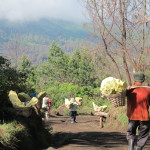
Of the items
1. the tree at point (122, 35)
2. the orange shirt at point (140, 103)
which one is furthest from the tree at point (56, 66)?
the orange shirt at point (140, 103)

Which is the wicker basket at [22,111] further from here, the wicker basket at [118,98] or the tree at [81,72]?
the tree at [81,72]

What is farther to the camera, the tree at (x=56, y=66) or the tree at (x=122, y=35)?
the tree at (x=56, y=66)

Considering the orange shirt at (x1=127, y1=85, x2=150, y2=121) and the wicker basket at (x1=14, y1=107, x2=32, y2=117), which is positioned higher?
the orange shirt at (x1=127, y1=85, x2=150, y2=121)

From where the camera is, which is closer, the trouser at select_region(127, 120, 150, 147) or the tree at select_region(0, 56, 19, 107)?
the trouser at select_region(127, 120, 150, 147)

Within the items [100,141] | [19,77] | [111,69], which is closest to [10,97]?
[19,77]

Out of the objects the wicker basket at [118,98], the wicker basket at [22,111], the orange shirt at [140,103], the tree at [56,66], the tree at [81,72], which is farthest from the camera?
the tree at [56,66]

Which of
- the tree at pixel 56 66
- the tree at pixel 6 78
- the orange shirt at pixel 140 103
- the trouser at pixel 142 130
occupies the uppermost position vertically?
the tree at pixel 56 66

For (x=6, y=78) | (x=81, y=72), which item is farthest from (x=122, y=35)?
(x=81, y=72)

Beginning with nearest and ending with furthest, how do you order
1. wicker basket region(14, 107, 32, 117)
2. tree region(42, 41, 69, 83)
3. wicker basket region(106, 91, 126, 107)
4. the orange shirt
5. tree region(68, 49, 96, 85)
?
the orange shirt < wicker basket region(106, 91, 126, 107) < wicker basket region(14, 107, 32, 117) < tree region(68, 49, 96, 85) < tree region(42, 41, 69, 83)

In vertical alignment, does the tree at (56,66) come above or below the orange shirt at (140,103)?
above

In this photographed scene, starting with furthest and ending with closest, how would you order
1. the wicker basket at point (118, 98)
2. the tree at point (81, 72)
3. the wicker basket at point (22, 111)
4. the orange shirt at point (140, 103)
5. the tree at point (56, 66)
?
the tree at point (56, 66) < the tree at point (81, 72) < the wicker basket at point (22, 111) < the wicker basket at point (118, 98) < the orange shirt at point (140, 103)

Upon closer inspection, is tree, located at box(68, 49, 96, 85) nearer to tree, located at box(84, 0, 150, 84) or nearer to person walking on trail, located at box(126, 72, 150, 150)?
tree, located at box(84, 0, 150, 84)

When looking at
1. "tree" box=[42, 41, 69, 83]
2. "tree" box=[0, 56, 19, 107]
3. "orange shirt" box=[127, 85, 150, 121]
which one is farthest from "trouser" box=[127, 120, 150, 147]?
"tree" box=[42, 41, 69, 83]

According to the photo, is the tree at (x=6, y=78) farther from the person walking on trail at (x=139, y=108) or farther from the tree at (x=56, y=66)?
the tree at (x=56, y=66)
